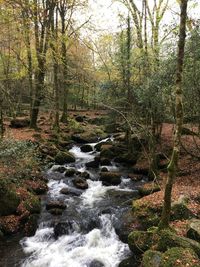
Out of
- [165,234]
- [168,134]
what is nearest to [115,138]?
[168,134]

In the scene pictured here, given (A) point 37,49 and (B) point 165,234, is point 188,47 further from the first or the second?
(A) point 37,49

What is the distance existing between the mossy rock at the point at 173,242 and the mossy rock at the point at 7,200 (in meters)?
6.47

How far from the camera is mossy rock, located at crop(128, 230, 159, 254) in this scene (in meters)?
9.48

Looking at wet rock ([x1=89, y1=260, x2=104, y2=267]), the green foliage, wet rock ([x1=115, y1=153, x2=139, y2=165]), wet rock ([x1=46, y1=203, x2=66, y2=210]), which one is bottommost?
wet rock ([x1=89, y1=260, x2=104, y2=267])

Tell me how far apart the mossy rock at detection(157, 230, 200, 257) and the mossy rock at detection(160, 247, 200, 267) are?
10.6 inches

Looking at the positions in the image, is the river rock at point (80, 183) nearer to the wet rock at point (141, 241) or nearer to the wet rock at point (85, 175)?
the wet rock at point (85, 175)

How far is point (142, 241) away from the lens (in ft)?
31.8

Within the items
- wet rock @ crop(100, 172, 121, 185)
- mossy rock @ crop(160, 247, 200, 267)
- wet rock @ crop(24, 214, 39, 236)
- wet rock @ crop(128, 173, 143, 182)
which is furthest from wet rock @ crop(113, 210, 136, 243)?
wet rock @ crop(128, 173, 143, 182)

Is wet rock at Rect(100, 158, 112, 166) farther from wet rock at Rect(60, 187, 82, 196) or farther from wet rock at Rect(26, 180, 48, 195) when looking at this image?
wet rock at Rect(26, 180, 48, 195)

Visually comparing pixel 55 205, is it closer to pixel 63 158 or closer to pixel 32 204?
pixel 32 204

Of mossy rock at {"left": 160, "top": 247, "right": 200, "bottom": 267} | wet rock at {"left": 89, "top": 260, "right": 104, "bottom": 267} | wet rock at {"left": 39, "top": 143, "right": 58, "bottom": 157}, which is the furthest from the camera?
wet rock at {"left": 39, "top": 143, "right": 58, "bottom": 157}

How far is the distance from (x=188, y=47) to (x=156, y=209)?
8.10m

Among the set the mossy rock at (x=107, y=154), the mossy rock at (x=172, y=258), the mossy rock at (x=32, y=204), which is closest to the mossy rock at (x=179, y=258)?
the mossy rock at (x=172, y=258)

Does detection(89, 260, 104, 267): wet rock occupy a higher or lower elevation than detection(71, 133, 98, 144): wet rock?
lower
